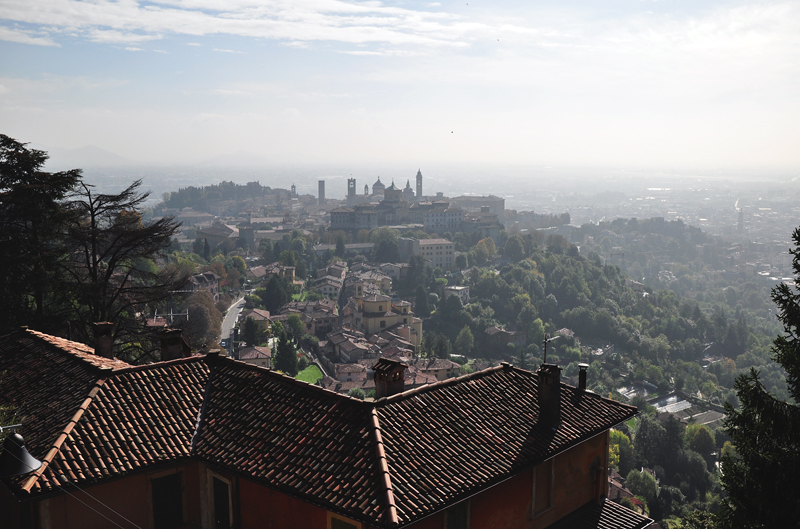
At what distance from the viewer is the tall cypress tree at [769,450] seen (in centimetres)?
473

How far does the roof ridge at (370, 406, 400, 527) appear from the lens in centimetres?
433

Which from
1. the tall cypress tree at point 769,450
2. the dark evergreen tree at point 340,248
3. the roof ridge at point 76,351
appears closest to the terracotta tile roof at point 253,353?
the roof ridge at point 76,351

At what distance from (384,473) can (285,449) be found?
100 cm

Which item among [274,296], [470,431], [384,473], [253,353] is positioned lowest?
[274,296]

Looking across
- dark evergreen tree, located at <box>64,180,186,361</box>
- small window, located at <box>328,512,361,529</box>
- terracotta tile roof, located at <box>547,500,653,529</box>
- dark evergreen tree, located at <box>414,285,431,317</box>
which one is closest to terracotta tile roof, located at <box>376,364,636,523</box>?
small window, located at <box>328,512,361,529</box>

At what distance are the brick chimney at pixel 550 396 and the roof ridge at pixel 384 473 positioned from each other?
185 centimetres

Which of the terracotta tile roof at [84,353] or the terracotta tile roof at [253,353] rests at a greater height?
the terracotta tile roof at [84,353]

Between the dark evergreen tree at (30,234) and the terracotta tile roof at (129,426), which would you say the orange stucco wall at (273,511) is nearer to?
the terracotta tile roof at (129,426)

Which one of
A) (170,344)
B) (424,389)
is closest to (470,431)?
(424,389)

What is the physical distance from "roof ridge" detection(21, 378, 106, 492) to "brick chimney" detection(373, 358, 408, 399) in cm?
251

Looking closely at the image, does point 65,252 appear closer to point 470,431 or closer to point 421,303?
point 470,431

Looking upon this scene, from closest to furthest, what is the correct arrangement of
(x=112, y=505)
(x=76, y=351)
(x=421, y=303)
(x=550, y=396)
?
(x=112, y=505) < (x=550, y=396) < (x=76, y=351) < (x=421, y=303)

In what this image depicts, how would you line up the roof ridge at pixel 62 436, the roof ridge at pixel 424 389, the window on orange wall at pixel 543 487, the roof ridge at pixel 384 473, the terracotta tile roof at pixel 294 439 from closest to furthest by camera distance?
1. the roof ridge at pixel 384 473
2. the roof ridge at pixel 62 436
3. the terracotta tile roof at pixel 294 439
4. the roof ridge at pixel 424 389
5. the window on orange wall at pixel 543 487

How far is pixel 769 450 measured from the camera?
4957 millimetres
